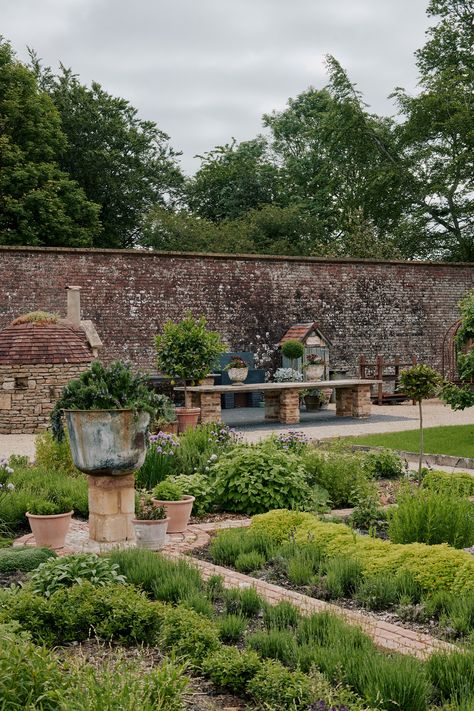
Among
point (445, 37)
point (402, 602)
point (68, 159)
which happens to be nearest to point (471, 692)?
point (402, 602)

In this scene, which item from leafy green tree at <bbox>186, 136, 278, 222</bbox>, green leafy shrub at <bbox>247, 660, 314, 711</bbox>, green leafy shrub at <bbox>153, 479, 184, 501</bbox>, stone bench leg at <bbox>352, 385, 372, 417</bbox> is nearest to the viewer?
green leafy shrub at <bbox>247, 660, 314, 711</bbox>

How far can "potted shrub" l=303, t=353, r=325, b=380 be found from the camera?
2281 cm

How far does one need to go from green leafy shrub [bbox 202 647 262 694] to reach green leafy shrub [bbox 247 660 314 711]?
0.08 metres

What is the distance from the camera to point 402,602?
17.9 ft

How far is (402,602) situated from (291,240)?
109 ft

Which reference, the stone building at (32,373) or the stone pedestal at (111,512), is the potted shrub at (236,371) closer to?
the stone building at (32,373)

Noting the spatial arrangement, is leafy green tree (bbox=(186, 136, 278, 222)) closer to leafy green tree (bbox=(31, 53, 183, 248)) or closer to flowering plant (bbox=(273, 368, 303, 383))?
leafy green tree (bbox=(31, 53, 183, 248))

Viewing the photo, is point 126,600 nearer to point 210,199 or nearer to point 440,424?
point 440,424

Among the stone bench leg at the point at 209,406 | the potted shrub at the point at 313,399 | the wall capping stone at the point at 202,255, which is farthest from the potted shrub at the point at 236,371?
the wall capping stone at the point at 202,255

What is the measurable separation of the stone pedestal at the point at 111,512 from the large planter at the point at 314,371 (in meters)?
15.7

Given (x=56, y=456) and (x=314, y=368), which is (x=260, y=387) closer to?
(x=314, y=368)

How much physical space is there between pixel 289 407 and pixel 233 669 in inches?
587

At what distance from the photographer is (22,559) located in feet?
21.4

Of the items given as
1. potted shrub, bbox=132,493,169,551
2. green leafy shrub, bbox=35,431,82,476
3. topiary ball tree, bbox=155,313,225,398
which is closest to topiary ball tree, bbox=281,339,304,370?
topiary ball tree, bbox=155,313,225,398
